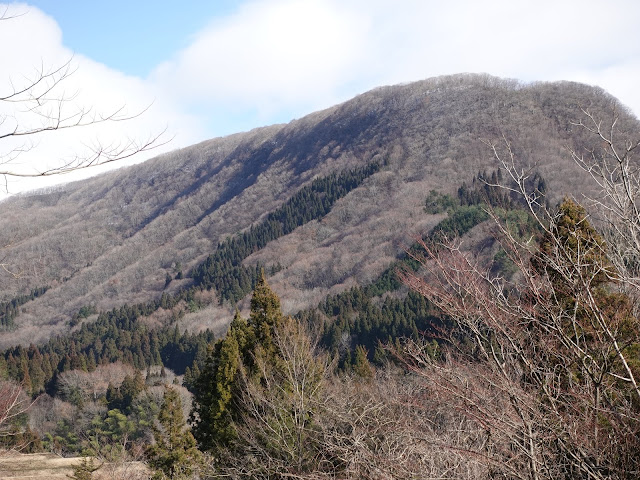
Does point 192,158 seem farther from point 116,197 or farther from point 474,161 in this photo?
point 474,161

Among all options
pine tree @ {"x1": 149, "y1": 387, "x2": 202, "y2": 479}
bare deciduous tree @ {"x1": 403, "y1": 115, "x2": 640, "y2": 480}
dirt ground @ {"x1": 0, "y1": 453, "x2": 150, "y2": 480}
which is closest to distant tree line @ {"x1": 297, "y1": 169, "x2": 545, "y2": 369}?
dirt ground @ {"x1": 0, "y1": 453, "x2": 150, "y2": 480}

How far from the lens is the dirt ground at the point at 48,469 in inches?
727

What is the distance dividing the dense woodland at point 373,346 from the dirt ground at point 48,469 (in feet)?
2.31

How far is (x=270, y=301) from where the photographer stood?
18000mm

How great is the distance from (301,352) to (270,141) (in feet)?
550

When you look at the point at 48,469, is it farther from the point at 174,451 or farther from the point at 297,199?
the point at 297,199

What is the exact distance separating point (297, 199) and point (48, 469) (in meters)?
96.6

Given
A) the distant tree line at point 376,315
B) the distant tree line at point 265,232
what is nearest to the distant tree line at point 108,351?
the distant tree line at point 376,315

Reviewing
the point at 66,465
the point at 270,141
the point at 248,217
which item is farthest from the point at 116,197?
the point at 66,465

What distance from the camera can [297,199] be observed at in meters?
115

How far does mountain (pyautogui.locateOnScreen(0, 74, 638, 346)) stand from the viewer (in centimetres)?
8244

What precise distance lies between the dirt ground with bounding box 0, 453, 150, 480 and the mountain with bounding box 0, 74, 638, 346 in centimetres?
4232

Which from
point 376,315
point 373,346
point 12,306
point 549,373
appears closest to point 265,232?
point 12,306

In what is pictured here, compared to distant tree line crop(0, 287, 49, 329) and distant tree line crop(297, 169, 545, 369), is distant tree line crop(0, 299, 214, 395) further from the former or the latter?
distant tree line crop(0, 287, 49, 329)
